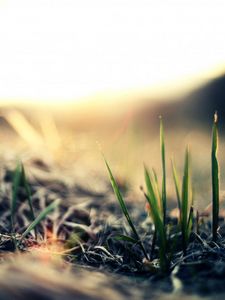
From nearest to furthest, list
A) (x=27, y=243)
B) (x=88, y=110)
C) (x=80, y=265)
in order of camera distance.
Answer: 1. (x=80, y=265)
2. (x=27, y=243)
3. (x=88, y=110)

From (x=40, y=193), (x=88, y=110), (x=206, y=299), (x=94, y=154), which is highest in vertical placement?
(x=206, y=299)

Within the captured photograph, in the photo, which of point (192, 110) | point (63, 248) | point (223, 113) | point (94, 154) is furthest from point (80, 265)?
point (192, 110)

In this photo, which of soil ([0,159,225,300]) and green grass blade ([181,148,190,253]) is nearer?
soil ([0,159,225,300])

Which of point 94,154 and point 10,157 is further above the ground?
point 10,157

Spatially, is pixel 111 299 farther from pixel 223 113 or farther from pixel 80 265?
pixel 223 113

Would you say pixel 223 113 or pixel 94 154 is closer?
pixel 94 154

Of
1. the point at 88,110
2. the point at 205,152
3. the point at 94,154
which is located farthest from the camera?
the point at 88,110

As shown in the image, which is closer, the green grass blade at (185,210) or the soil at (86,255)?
the soil at (86,255)

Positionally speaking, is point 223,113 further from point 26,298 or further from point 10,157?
point 26,298

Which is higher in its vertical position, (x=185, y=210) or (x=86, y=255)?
(x=185, y=210)

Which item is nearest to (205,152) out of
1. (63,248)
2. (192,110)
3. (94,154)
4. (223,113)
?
(94,154)
